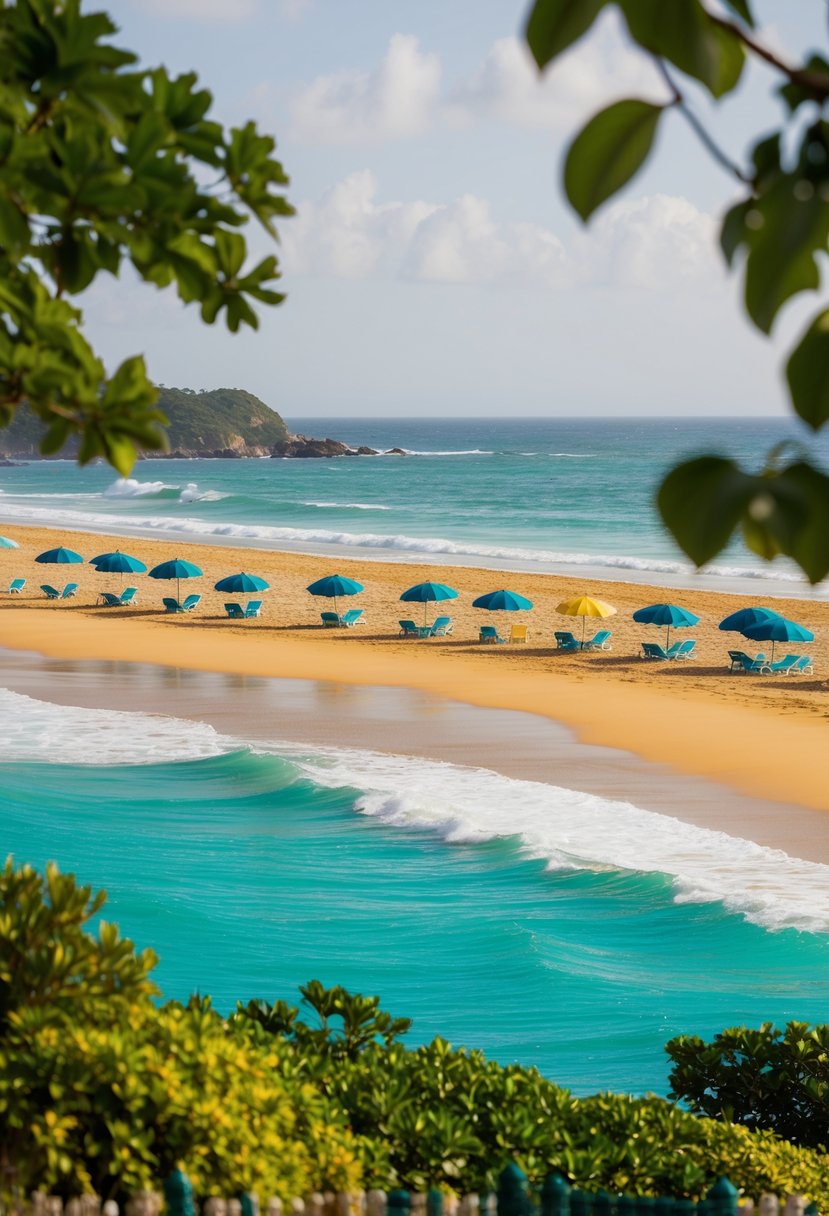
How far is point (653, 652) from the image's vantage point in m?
33.4

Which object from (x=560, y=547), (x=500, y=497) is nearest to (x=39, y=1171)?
(x=560, y=547)

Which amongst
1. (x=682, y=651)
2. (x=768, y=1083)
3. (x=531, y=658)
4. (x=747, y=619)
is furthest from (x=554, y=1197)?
(x=682, y=651)

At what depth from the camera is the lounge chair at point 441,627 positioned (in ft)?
120

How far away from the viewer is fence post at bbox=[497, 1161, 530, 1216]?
501 centimetres

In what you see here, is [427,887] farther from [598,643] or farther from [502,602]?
[598,643]

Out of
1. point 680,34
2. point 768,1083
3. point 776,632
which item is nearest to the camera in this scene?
point 680,34

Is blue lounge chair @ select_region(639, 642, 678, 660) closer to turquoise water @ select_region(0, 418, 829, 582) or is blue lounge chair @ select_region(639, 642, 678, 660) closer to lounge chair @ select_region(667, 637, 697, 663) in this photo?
lounge chair @ select_region(667, 637, 697, 663)

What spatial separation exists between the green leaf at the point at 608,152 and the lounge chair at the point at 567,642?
1302 inches

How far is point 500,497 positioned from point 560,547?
37401 mm

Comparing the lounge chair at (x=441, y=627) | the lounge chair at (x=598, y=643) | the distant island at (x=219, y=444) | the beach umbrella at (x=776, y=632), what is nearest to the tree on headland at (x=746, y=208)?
the beach umbrella at (x=776, y=632)

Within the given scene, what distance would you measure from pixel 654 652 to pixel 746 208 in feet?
107

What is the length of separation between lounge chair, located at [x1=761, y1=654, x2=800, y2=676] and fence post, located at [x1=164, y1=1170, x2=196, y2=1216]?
28511 mm

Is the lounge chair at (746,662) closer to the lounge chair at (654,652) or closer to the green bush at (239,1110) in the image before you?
the lounge chair at (654,652)

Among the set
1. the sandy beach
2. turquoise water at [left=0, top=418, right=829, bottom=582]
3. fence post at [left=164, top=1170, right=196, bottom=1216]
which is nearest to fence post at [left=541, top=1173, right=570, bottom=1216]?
fence post at [left=164, top=1170, right=196, bottom=1216]
